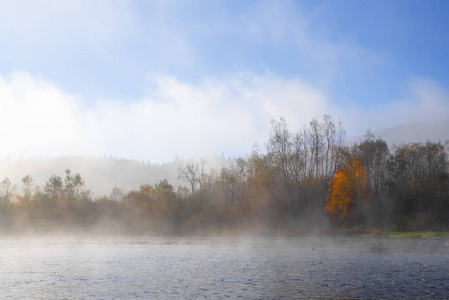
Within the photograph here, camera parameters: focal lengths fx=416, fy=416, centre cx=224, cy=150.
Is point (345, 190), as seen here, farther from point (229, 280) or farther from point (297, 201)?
point (229, 280)

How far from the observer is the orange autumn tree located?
75.3 meters

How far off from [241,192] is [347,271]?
81.8 meters

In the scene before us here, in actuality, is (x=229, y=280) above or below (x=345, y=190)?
below

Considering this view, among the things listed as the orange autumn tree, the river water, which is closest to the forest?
the orange autumn tree

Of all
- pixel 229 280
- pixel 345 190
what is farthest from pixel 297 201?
pixel 229 280

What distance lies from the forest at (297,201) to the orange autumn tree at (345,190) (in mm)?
182

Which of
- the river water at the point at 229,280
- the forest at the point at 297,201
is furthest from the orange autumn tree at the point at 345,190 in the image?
the river water at the point at 229,280

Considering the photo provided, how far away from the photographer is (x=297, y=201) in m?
78.1

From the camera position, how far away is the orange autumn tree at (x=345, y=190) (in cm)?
7531

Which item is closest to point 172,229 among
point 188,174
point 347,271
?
point 188,174

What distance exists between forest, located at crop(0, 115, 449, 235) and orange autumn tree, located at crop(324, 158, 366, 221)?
182mm

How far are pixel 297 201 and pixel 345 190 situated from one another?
901 cm

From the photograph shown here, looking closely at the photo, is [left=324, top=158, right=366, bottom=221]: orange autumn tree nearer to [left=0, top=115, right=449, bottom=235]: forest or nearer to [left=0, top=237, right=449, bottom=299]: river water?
[left=0, top=115, right=449, bottom=235]: forest

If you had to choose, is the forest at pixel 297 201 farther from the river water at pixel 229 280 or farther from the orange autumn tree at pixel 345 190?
the river water at pixel 229 280
